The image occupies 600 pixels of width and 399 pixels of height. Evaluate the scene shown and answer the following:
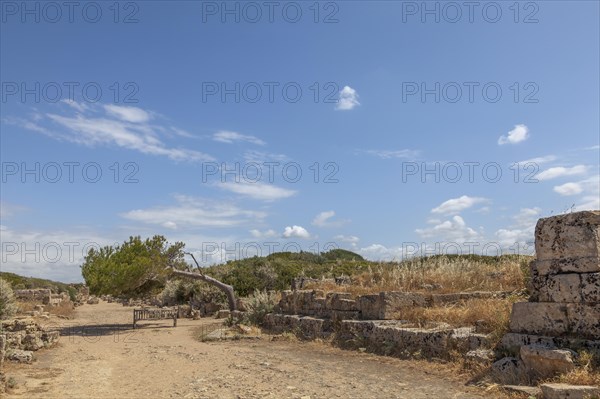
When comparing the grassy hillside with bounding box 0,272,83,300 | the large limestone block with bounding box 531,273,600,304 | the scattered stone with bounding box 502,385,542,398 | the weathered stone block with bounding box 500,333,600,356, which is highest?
the large limestone block with bounding box 531,273,600,304

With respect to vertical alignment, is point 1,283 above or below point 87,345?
above

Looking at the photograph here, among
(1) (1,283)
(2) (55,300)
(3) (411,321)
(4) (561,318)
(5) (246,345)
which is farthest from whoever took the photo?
(2) (55,300)

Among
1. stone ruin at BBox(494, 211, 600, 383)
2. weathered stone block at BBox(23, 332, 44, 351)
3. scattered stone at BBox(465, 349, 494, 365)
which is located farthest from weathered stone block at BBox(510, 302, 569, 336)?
weathered stone block at BBox(23, 332, 44, 351)

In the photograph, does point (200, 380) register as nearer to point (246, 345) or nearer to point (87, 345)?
point (246, 345)

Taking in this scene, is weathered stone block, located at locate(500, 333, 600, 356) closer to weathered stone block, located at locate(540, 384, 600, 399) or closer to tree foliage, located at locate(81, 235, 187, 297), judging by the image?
weathered stone block, located at locate(540, 384, 600, 399)

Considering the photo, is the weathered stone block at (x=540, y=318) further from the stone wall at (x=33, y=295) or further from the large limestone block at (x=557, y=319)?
the stone wall at (x=33, y=295)

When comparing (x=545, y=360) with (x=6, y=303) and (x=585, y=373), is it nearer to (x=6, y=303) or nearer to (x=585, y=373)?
(x=585, y=373)

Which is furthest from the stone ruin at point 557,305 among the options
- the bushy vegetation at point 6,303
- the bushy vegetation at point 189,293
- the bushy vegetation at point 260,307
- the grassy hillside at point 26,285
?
the grassy hillside at point 26,285

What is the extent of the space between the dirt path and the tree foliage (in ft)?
13.3

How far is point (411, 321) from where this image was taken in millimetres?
10766

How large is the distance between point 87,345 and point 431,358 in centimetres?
938

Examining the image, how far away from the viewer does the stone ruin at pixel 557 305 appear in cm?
679

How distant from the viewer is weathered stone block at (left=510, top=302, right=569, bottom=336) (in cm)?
741

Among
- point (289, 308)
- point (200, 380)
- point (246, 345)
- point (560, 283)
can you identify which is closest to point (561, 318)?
point (560, 283)
